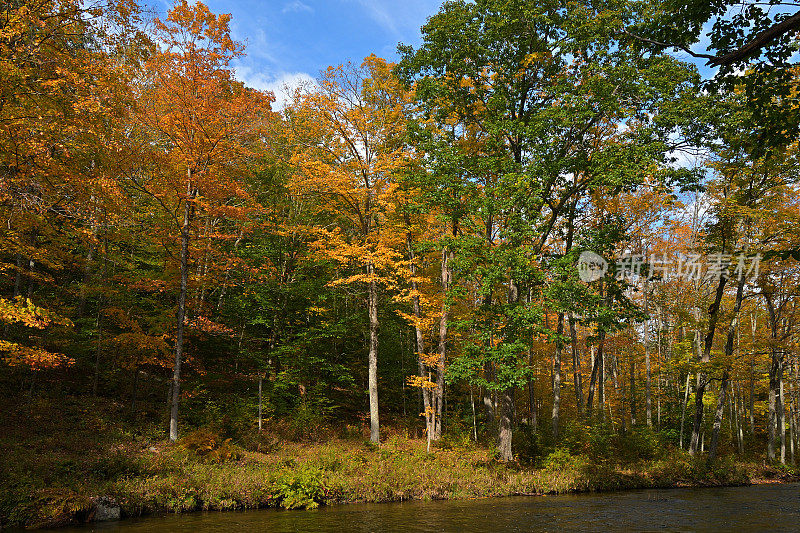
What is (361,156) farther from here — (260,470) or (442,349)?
(260,470)

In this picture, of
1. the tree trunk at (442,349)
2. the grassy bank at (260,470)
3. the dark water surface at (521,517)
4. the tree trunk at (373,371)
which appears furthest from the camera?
the tree trunk at (442,349)

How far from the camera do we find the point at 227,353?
72.5 ft

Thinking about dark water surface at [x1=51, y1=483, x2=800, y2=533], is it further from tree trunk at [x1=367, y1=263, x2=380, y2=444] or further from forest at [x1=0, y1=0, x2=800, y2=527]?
tree trunk at [x1=367, y1=263, x2=380, y2=444]

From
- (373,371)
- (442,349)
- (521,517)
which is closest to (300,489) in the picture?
(521,517)

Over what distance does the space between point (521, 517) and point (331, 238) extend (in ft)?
38.5

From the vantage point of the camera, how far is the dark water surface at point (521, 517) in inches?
366

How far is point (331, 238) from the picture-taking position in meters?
18.2

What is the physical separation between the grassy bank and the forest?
8cm

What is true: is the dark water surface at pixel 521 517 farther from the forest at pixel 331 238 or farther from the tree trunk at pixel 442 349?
the tree trunk at pixel 442 349

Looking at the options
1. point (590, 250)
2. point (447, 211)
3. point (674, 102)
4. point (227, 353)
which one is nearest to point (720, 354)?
point (590, 250)

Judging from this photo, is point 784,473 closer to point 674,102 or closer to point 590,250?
point 590,250

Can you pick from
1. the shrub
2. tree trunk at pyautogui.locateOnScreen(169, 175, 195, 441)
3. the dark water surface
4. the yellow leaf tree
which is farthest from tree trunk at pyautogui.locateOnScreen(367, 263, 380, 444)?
tree trunk at pyautogui.locateOnScreen(169, 175, 195, 441)

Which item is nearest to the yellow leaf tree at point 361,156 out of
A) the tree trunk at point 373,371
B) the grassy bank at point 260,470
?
the tree trunk at point 373,371

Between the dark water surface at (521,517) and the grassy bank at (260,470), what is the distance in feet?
1.97
